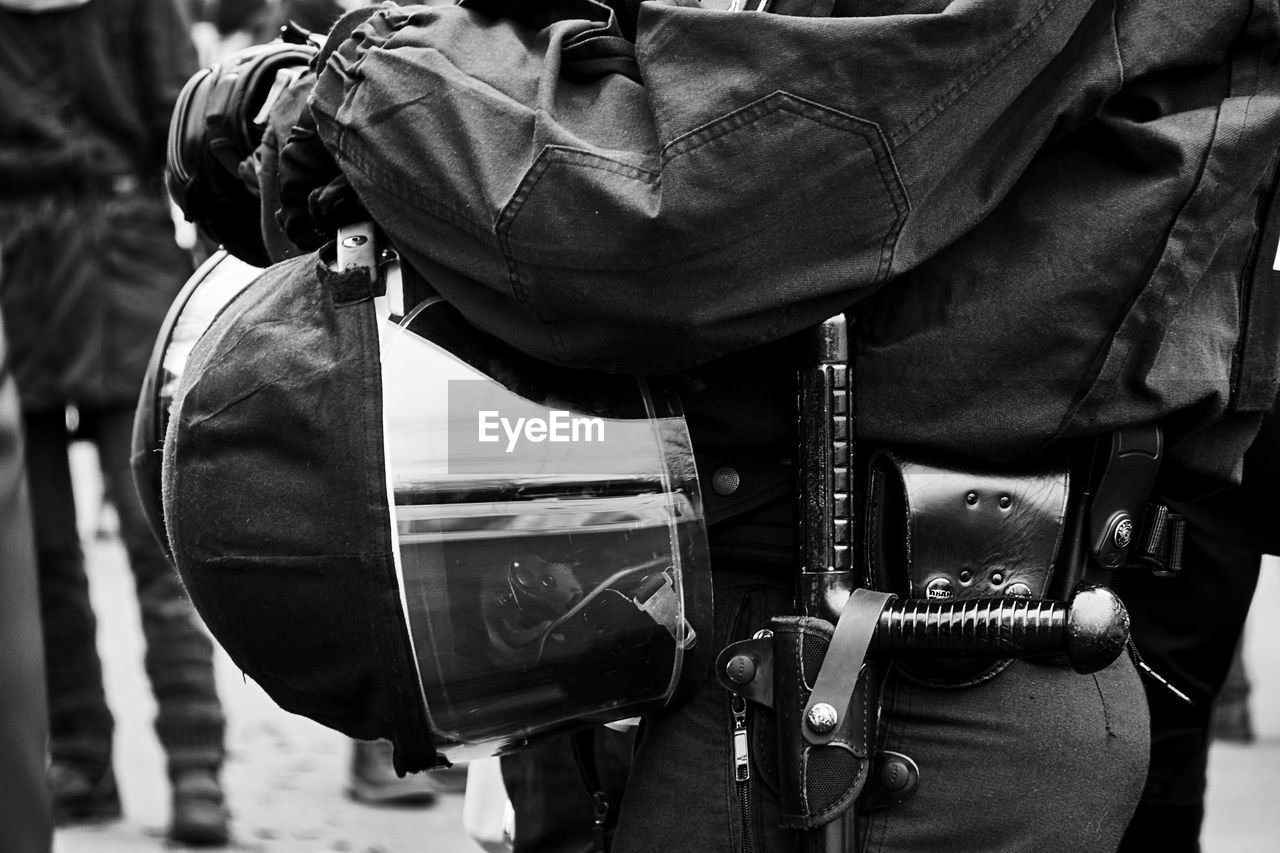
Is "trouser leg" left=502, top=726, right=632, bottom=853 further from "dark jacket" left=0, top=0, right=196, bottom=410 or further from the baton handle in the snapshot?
"dark jacket" left=0, top=0, right=196, bottom=410

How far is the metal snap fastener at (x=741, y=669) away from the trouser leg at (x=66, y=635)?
2744 mm

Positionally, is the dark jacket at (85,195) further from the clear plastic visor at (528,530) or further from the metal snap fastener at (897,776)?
the metal snap fastener at (897,776)

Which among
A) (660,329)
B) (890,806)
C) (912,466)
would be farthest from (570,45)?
(890,806)

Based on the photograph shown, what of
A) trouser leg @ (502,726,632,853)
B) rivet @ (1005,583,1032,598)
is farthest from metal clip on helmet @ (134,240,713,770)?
trouser leg @ (502,726,632,853)

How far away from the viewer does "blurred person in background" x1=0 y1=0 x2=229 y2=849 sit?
12.5 feet

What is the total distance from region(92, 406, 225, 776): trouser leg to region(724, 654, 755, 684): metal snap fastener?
8.26ft

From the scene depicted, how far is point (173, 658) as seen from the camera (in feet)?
12.4


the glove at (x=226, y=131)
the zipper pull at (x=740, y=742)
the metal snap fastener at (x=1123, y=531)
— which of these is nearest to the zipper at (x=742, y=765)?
the zipper pull at (x=740, y=742)

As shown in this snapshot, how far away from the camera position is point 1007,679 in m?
1.48

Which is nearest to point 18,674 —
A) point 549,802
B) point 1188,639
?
point 549,802

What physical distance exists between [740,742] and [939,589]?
239 mm

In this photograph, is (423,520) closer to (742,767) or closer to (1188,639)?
(742,767)

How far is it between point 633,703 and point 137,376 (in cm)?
272

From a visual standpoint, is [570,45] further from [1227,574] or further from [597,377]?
[1227,574]
